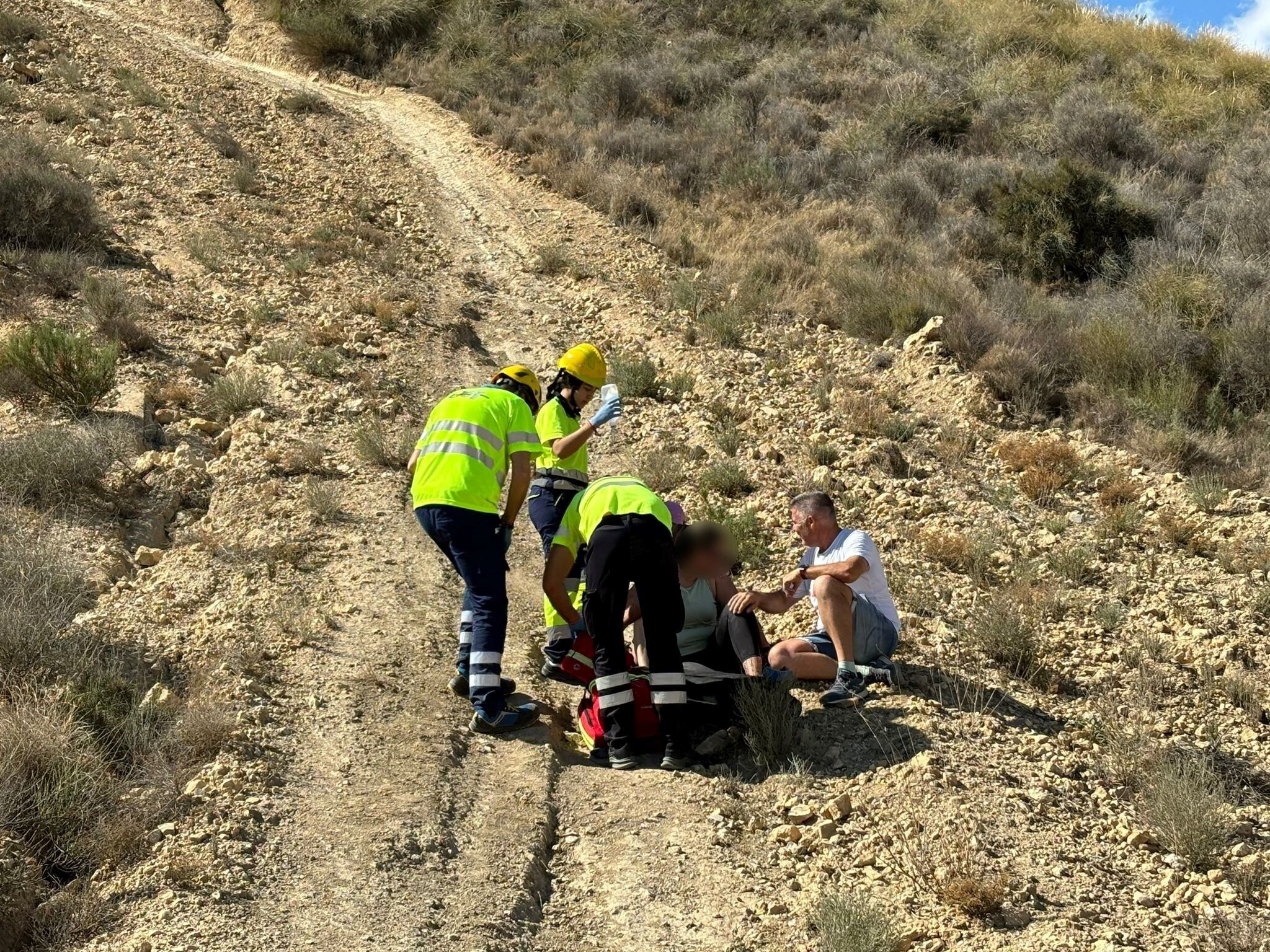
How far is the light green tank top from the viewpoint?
5574 mm

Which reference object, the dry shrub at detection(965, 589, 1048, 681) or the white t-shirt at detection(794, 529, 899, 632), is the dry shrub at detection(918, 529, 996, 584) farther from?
the white t-shirt at detection(794, 529, 899, 632)

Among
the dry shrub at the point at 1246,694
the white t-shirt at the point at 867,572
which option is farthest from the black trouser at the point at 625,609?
the dry shrub at the point at 1246,694

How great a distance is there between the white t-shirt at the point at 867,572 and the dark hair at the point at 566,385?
5.11 feet

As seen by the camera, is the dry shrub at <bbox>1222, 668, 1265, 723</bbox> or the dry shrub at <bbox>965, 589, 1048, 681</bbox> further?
the dry shrub at <bbox>965, 589, 1048, 681</bbox>

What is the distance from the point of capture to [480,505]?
17.0 feet

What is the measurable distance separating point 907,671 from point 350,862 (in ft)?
10.3

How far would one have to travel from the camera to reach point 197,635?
19.0 ft

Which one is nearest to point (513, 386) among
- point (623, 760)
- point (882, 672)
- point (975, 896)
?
point (623, 760)

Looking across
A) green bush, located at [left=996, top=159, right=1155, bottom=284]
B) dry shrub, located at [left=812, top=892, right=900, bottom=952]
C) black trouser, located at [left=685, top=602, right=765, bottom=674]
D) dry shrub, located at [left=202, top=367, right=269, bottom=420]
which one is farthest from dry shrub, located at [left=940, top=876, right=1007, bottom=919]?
green bush, located at [left=996, top=159, right=1155, bottom=284]

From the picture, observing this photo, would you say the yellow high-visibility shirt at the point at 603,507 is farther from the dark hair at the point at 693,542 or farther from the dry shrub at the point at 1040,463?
the dry shrub at the point at 1040,463

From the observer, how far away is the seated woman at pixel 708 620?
5453mm

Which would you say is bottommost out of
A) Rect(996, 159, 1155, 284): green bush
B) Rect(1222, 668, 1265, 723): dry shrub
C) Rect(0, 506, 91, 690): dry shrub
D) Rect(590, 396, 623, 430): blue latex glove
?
Rect(0, 506, 91, 690): dry shrub

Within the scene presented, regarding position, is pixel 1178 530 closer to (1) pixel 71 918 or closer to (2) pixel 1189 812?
(2) pixel 1189 812

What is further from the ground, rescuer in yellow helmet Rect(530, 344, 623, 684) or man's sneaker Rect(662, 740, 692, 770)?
rescuer in yellow helmet Rect(530, 344, 623, 684)
